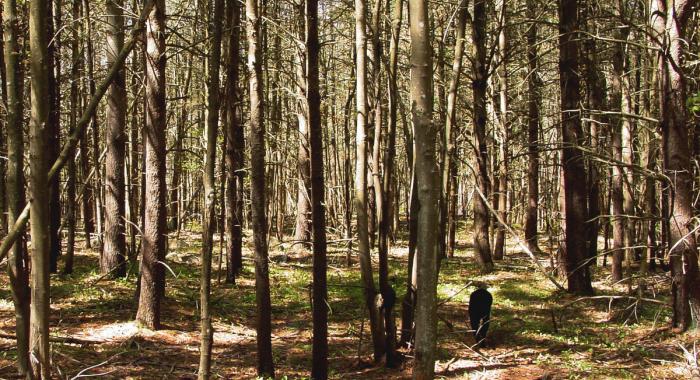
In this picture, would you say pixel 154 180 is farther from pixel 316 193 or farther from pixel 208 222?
pixel 208 222

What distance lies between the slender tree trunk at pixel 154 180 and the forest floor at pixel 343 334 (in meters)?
0.50

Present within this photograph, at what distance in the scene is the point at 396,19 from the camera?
9039 millimetres

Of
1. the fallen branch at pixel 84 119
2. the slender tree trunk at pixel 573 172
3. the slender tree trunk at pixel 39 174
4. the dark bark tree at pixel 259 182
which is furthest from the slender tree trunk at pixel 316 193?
the slender tree trunk at pixel 573 172

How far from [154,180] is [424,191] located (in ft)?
24.4

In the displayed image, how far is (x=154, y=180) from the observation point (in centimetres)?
1055

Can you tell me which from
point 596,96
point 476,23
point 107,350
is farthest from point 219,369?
point 476,23

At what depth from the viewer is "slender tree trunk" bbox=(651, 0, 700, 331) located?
8.84 metres

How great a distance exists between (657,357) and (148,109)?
9062 millimetres

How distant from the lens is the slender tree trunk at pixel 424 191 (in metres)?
4.24

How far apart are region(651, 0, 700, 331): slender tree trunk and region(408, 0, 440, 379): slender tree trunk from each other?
6.01m

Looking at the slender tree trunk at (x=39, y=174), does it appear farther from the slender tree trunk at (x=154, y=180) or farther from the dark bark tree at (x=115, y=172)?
the dark bark tree at (x=115, y=172)

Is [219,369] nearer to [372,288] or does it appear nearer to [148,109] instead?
[372,288]

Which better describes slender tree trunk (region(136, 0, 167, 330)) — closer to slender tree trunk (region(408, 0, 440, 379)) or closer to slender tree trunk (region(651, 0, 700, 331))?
slender tree trunk (region(408, 0, 440, 379))

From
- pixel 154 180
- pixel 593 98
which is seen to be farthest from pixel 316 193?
pixel 593 98
